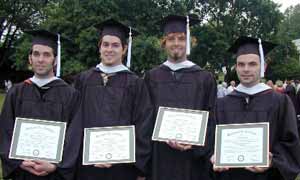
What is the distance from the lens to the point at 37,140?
4.09 meters

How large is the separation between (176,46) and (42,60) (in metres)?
1.42

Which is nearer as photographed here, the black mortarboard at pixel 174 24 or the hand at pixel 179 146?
the hand at pixel 179 146

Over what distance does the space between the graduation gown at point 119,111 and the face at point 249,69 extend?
1.01 meters

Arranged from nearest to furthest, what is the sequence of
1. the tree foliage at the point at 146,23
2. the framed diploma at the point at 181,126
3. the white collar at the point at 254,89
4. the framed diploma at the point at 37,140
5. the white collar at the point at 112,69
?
the framed diploma at the point at 37,140
the framed diploma at the point at 181,126
the white collar at the point at 254,89
the white collar at the point at 112,69
the tree foliage at the point at 146,23

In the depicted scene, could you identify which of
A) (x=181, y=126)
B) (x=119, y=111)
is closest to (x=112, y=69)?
(x=119, y=111)

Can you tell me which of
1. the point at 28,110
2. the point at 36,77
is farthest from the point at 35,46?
the point at 28,110

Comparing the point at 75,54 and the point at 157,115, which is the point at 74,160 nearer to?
the point at 157,115

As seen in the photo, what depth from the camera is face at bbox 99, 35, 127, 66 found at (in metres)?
4.55

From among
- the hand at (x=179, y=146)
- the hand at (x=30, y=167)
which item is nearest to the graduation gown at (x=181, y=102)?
the hand at (x=179, y=146)

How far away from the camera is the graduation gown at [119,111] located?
4445mm

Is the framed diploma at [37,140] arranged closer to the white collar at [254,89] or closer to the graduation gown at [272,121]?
the graduation gown at [272,121]

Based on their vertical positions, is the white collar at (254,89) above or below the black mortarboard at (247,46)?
below

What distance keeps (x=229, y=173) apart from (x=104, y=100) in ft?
4.89

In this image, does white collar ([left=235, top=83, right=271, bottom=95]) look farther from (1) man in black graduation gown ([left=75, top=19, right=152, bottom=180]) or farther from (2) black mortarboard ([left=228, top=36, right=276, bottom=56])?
(1) man in black graduation gown ([left=75, top=19, right=152, bottom=180])
